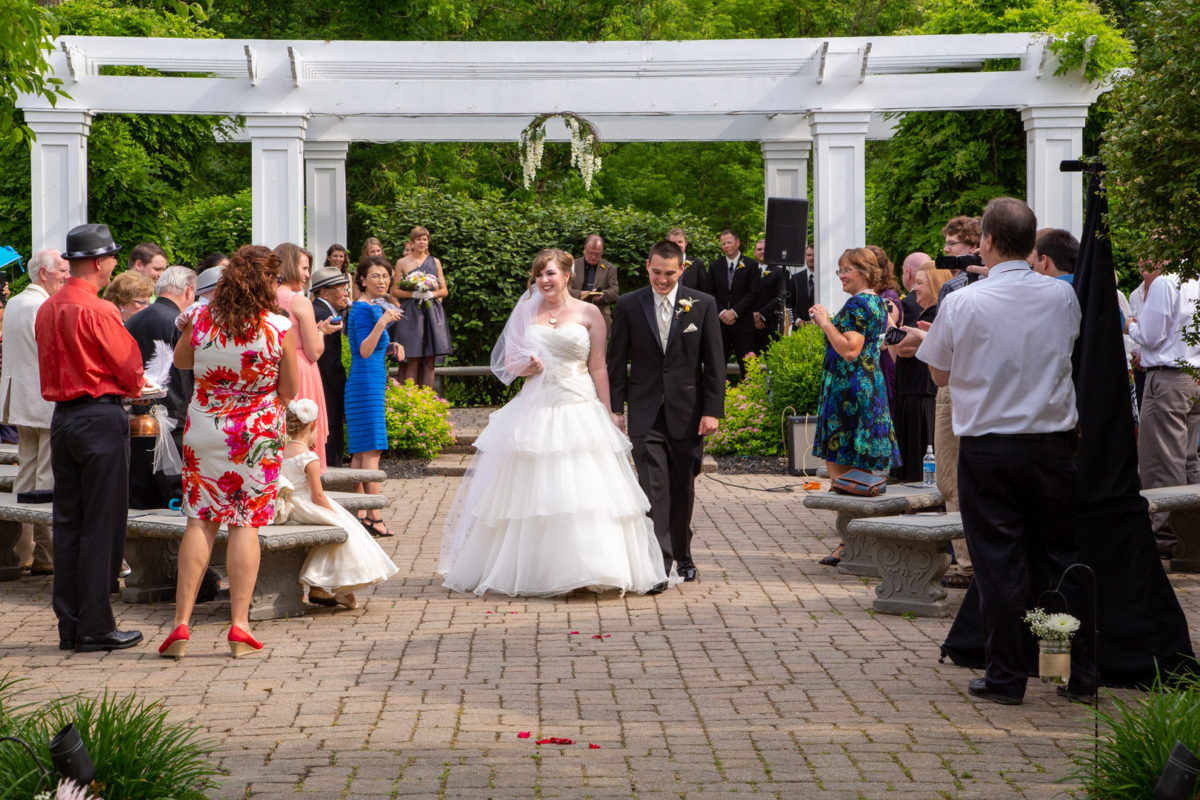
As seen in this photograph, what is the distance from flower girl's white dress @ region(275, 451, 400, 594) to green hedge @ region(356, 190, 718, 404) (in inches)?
456

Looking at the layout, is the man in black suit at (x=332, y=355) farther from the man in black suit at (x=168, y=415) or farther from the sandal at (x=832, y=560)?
the sandal at (x=832, y=560)

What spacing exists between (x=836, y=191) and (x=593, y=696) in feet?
40.1

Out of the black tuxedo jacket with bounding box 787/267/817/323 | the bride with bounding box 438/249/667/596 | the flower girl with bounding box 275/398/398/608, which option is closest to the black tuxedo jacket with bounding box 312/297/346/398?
the bride with bounding box 438/249/667/596

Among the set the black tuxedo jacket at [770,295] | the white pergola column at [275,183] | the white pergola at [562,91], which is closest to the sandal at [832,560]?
the black tuxedo jacket at [770,295]

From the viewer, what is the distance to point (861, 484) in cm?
855

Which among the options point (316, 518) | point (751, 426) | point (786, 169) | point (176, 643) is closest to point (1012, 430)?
point (316, 518)

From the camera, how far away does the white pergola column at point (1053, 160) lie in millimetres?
16594

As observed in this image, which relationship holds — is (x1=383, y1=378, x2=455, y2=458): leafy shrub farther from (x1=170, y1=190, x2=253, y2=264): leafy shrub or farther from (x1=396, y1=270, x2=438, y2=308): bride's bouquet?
(x1=170, y1=190, x2=253, y2=264): leafy shrub

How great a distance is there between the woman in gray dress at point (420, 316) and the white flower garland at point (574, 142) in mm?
2781

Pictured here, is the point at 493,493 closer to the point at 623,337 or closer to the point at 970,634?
the point at 623,337

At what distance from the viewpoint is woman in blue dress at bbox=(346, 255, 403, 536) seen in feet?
33.7

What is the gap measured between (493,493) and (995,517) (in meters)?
3.56

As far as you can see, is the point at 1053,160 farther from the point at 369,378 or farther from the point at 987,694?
the point at 987,694

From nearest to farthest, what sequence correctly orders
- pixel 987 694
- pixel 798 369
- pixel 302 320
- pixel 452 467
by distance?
pixel 987 694 < pixel 302 320 < pixel 798 369 < pixel 452 467
